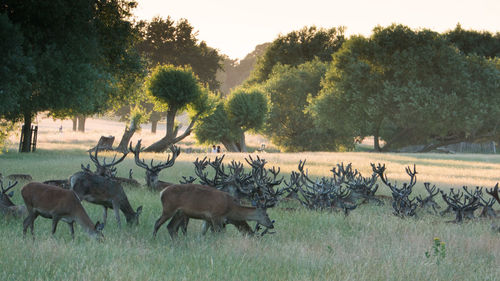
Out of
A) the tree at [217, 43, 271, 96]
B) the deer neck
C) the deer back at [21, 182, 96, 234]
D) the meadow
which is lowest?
the meadow

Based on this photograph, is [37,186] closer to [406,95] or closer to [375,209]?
[375,209]

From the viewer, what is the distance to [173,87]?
35219 millimetres

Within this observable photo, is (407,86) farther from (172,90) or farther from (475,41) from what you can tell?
(172,90)

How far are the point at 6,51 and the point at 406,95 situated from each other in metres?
36.8

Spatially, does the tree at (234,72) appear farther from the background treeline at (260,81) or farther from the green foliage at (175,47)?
the green foliage at (175,47)

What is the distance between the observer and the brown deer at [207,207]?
24.3 ft

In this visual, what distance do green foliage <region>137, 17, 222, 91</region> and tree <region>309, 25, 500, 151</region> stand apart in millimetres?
16292

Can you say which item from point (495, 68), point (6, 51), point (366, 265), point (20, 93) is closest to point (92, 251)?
point (366, 265)

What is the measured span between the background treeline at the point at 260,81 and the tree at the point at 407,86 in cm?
11

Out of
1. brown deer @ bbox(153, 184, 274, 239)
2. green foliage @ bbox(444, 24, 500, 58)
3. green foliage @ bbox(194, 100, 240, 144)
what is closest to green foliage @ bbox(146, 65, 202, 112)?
green foliage @ bbox(194, 100, 240, 144)

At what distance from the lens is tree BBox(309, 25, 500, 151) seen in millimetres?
45344

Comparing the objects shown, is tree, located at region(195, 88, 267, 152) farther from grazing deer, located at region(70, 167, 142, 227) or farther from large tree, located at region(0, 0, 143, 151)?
grazing deer, located at region(70, 167, 142, 227)

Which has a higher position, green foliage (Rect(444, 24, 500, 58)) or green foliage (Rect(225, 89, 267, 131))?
green foliage (Rect(444, 24, 500, 58))

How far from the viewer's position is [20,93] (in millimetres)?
17469
